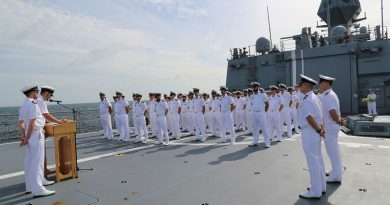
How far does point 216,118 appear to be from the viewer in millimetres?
10445

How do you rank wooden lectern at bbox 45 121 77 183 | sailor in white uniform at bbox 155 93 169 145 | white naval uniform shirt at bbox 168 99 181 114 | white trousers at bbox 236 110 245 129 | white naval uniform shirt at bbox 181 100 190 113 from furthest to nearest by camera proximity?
white naval uniform shirt at bbox 181 100 190 113
white trousers at bbox 236 110 245 129
white naval uniform shirt at bbox 168 99 181 114
sailor in white uniform at bbox 155 93 169 145
wooden lectern at bbox 45 121 77 183

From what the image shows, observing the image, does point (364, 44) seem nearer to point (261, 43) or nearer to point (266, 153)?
point (261, 43)

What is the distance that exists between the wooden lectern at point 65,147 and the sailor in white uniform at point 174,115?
5.03m

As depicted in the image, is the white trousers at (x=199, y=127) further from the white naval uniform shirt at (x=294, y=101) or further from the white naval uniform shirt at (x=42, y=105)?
the white naval uniform shirt at (x=42, y=105)

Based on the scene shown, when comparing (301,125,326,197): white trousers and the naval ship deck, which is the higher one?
(301,125,326,197): white trousers

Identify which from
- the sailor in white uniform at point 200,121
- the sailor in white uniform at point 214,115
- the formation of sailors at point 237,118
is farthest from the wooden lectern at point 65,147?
the sailor in white uniform at point 214,115

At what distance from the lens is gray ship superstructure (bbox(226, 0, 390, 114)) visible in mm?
12400

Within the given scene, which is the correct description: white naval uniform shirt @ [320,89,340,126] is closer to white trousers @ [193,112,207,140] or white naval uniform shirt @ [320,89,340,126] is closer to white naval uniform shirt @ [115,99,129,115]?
white trousers @ [193,112,207,140]

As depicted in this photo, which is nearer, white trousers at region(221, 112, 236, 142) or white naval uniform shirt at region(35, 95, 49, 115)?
white naval uniform shirt at region(35, 95, 49, 115)

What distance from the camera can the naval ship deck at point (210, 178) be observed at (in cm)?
374

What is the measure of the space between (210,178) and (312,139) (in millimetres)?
1775

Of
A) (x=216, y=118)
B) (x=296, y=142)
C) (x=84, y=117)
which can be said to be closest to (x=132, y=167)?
(x=296, y=142)

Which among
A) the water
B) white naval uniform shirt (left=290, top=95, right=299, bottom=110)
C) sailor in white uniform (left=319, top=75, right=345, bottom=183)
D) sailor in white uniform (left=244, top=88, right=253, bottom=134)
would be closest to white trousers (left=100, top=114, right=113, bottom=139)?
the water

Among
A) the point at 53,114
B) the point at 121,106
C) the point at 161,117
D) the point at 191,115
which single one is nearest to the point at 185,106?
the point at 191,115
